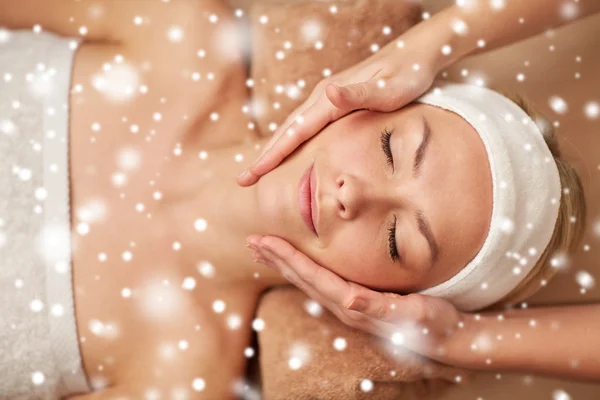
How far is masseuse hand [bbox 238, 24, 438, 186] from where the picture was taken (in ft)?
3.29

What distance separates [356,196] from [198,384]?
0.61 meters

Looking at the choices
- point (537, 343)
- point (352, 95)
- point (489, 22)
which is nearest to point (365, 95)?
point (352, 95)

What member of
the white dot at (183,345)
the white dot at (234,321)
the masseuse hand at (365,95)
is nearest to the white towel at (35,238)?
the white dot at (183,345)

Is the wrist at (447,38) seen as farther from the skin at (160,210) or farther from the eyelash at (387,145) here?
the skin at (160,210)

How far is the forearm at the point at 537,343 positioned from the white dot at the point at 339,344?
0.75ft

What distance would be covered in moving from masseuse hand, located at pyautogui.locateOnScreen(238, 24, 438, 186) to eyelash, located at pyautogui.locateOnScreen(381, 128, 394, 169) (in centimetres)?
5

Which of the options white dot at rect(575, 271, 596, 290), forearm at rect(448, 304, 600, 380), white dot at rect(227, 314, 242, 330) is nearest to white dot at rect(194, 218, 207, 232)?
white dot at rect(227, 314, 242, 330)

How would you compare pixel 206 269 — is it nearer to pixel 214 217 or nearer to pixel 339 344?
pixel 214 217

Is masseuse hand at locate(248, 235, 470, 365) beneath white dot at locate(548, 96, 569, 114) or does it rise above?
beneath

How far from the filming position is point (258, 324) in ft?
4.37

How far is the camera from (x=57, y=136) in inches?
48.4

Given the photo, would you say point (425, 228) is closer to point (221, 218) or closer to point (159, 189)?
point (221, 218)

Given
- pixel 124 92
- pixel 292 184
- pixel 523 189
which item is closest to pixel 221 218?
pixel 292 184

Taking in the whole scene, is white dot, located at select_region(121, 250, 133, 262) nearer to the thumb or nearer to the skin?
the skin
